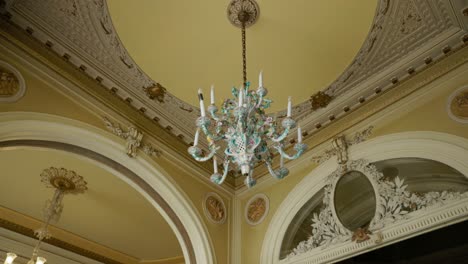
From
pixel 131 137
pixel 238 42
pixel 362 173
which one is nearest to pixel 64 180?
pixel 131 137

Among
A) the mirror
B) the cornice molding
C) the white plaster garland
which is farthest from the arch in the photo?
the mirror

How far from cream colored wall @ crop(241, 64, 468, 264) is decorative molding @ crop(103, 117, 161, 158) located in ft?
7.55

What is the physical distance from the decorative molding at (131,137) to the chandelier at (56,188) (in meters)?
2.33

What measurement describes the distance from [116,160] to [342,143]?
357 cm

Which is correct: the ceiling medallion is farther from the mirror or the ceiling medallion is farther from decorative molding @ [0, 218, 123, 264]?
decorative molding @ [0, 218, 123, 264]

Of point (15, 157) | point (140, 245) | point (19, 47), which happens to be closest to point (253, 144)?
point (19, 47)

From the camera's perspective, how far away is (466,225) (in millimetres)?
4246

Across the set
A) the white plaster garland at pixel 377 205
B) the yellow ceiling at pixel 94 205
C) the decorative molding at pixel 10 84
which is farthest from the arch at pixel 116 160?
the white plaster garland at pixel 377 205

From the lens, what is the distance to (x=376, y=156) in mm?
5293

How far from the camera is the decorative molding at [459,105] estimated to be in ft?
14.9

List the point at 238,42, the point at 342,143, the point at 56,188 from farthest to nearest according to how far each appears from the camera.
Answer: the point at 56,188, the point at 342,143, the point at 238,42

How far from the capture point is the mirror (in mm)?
5156

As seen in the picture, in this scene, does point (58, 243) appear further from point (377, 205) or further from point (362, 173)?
point (377, 205)

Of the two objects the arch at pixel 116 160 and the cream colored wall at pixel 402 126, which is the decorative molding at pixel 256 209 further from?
the arch at pixel 116 160
